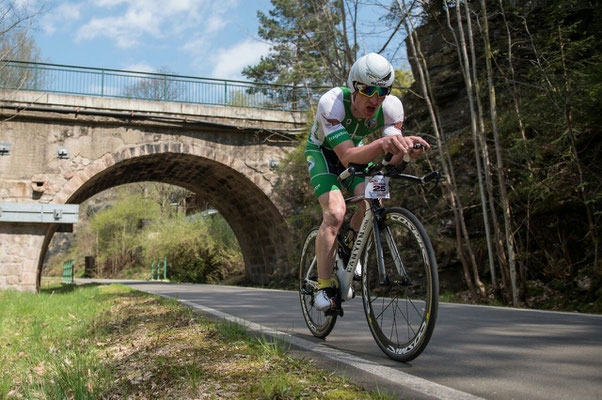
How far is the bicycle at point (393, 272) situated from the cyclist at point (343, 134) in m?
0.10

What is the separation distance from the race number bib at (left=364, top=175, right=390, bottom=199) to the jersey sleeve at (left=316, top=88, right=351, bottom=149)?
1.00 ft

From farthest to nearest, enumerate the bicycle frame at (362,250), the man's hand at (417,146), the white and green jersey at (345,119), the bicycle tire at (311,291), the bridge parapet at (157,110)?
the bridge parapet at (157,110) < the bicycle tire at (311,291) < the white and green jersey at (345,119) < the bicycle frame at (362,250) < the man's hand at (417,146)

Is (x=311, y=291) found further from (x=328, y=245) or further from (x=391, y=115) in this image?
(x=391, y=115)

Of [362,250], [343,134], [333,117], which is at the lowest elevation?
[362,250]

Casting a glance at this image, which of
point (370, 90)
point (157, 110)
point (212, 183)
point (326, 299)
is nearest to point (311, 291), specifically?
point (326, 299)

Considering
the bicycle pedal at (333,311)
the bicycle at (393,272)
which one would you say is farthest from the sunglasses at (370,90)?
the bicycle pedal at (333,311)

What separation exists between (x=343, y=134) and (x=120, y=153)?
47.8ft

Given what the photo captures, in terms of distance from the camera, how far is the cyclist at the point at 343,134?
323 cm

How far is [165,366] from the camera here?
2994 millimetres

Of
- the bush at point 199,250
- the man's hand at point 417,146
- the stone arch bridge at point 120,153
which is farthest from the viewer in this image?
the bush at point 199,250

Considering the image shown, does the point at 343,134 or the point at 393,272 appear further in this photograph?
the point at 343,134

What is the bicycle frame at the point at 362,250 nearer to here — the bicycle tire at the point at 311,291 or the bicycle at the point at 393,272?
the bicycle at the point at 393,272

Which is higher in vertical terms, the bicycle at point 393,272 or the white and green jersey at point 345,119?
the white and green jersey at point 345,119

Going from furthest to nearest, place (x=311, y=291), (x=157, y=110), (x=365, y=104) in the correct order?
1. (x=157, y=110)
2. (x=311, y=291)
3. (x=365, y=104)
